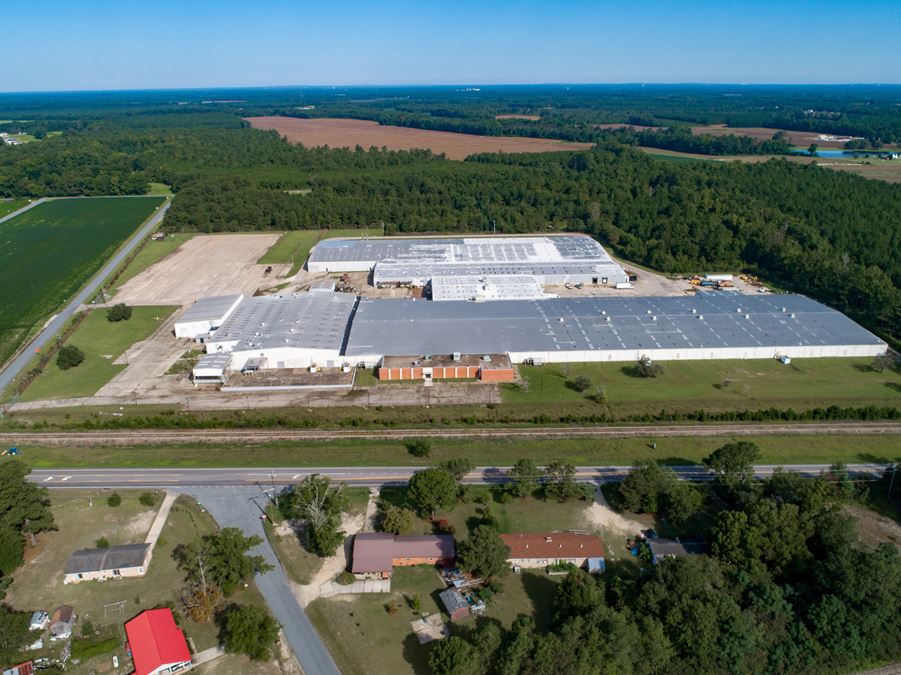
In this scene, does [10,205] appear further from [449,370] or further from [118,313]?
[449,370]

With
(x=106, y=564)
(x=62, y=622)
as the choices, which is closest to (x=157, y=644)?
(x=62, y=622)

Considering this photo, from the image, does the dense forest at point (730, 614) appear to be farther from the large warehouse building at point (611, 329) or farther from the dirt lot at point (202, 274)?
the dirt lot at point (202, 274)

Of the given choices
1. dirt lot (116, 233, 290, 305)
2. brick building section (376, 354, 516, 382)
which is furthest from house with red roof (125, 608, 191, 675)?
dirt lot (116, 233, 290, 305)

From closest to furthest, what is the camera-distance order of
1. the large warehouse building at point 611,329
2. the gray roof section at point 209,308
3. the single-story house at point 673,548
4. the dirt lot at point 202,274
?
1. the single-story house at point 673,548
2. the large warehouse building at point 611,329
3. the gray roof section at point 209,308
4. the dirt lot at point 202,274

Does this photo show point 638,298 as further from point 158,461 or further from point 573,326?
point 158,461

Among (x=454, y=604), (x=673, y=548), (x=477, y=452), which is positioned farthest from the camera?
(x=477, y=452)

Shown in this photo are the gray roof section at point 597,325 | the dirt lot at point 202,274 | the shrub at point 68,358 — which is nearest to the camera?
the shrub at point 68,358

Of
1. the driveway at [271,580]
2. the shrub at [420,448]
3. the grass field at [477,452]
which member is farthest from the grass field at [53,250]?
the shrub at [420,448]
